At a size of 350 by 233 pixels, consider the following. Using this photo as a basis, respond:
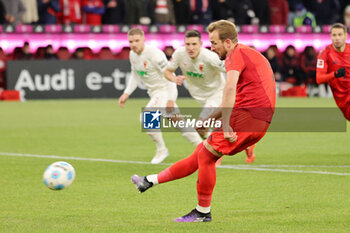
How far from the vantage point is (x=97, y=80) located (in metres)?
25.6

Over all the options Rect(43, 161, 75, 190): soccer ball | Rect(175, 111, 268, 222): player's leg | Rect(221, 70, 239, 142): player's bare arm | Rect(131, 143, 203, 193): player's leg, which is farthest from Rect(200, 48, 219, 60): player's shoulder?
Rect(221, 70, 239, 142): player's bare arm

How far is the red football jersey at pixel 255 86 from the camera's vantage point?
6918mm

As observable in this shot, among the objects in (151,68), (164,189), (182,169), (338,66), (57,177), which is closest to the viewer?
(182,169)

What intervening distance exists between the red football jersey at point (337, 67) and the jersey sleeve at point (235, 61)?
536cm

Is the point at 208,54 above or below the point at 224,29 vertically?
below

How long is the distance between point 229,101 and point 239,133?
1.26 ft

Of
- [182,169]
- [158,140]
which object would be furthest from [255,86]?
[158,140]

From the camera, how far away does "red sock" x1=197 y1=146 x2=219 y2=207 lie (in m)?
6.93

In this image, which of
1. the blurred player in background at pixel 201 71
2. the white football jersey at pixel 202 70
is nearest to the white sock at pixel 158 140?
the blurred player in background at pixel 201 71

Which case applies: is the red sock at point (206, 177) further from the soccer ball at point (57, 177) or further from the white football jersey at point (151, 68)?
the white football jersey at point (151, 68)

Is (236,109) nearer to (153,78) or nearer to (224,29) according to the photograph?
(224,29)

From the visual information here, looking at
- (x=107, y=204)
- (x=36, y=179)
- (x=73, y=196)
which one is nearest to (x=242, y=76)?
(x=107, y=204)

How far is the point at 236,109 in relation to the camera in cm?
700

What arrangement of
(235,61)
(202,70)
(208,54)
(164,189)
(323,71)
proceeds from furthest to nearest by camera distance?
(323,71) → (202,70) → (208,54) → (164,189) → (235,61)
